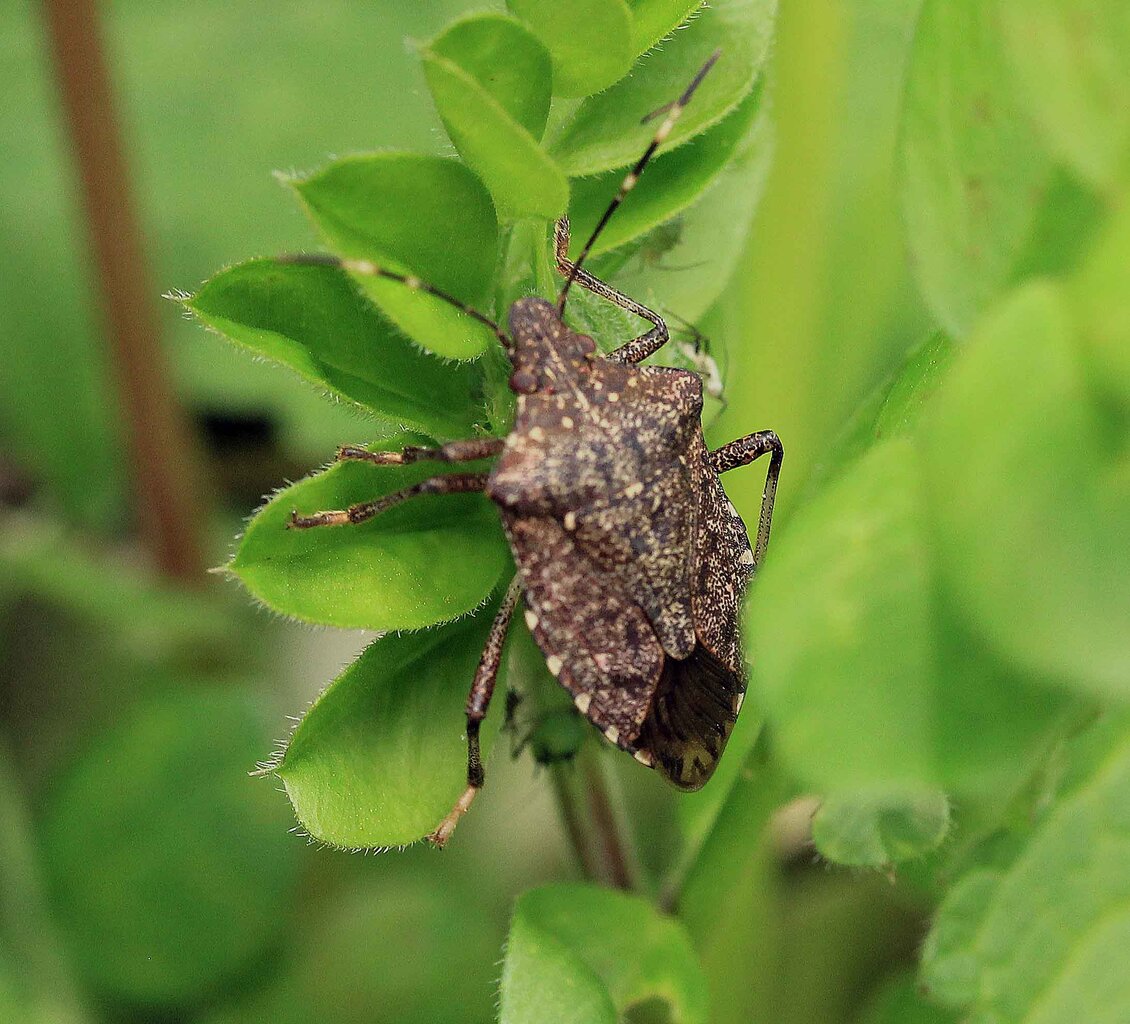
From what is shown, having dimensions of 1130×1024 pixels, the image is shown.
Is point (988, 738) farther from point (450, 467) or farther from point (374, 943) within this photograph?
point (374, 943)

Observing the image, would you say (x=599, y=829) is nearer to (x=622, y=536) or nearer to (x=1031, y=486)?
(x=622, y=536)

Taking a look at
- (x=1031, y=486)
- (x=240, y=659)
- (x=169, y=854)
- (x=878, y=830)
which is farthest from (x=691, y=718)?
(x=240, y=659)

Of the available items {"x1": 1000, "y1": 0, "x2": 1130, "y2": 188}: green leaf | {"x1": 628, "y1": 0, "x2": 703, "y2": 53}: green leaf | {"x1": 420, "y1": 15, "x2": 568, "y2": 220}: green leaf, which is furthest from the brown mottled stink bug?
{"x1": 1000, "y1": 0, "x2": 1130, "y2": 188}: green leaf

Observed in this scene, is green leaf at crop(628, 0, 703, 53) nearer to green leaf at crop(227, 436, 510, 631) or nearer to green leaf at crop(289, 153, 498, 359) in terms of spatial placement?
green leaf at crop(289, 153, 498, 359)

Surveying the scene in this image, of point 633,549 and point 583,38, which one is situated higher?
point 583,38

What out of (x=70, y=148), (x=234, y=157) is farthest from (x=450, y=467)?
(x=234, y=157)

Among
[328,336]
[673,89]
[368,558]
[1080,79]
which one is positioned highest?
[1080,79]
